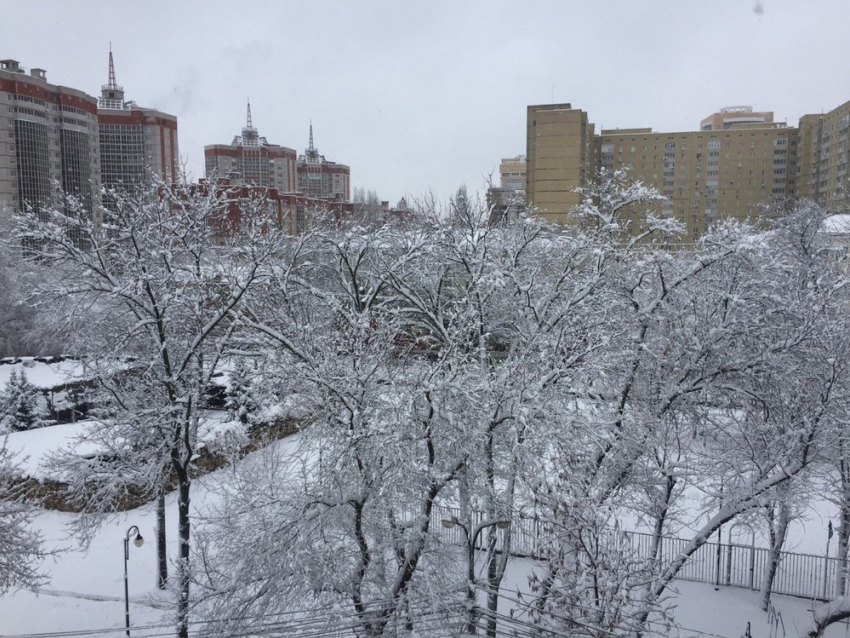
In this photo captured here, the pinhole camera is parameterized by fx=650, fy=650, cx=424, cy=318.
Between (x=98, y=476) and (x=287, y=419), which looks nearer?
(x=98, y=476)

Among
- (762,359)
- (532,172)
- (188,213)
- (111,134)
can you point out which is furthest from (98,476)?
(111,134)

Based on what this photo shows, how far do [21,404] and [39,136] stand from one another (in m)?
51.0

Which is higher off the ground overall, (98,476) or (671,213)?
(671,213)

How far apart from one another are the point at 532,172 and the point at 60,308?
54.1 metres

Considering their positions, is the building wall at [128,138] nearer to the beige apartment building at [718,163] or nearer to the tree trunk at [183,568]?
the beige apartment building at [718,163]

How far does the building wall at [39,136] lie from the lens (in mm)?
58469

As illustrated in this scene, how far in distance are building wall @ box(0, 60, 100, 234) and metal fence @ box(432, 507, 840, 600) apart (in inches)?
2049

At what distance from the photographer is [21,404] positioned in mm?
20484

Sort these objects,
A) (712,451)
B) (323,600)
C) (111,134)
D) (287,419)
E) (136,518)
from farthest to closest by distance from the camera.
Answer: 1. (111,134)
2. (287,419)
3. (136,518)
4. (712,451)
5. (323,600)

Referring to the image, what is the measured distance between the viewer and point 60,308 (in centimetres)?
1282

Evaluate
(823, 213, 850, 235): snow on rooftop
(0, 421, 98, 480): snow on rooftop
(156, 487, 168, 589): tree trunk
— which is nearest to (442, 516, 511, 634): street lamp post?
(156, 487, 168, 589): tree trunk

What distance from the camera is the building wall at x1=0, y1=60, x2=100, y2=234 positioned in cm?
5847

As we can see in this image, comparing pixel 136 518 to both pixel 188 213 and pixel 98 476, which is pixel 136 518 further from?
pixel 188 213

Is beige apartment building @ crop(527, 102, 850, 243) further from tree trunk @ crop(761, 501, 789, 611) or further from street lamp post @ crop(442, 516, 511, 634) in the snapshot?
street lamp post @ crop(442, 516, 511, 634)
